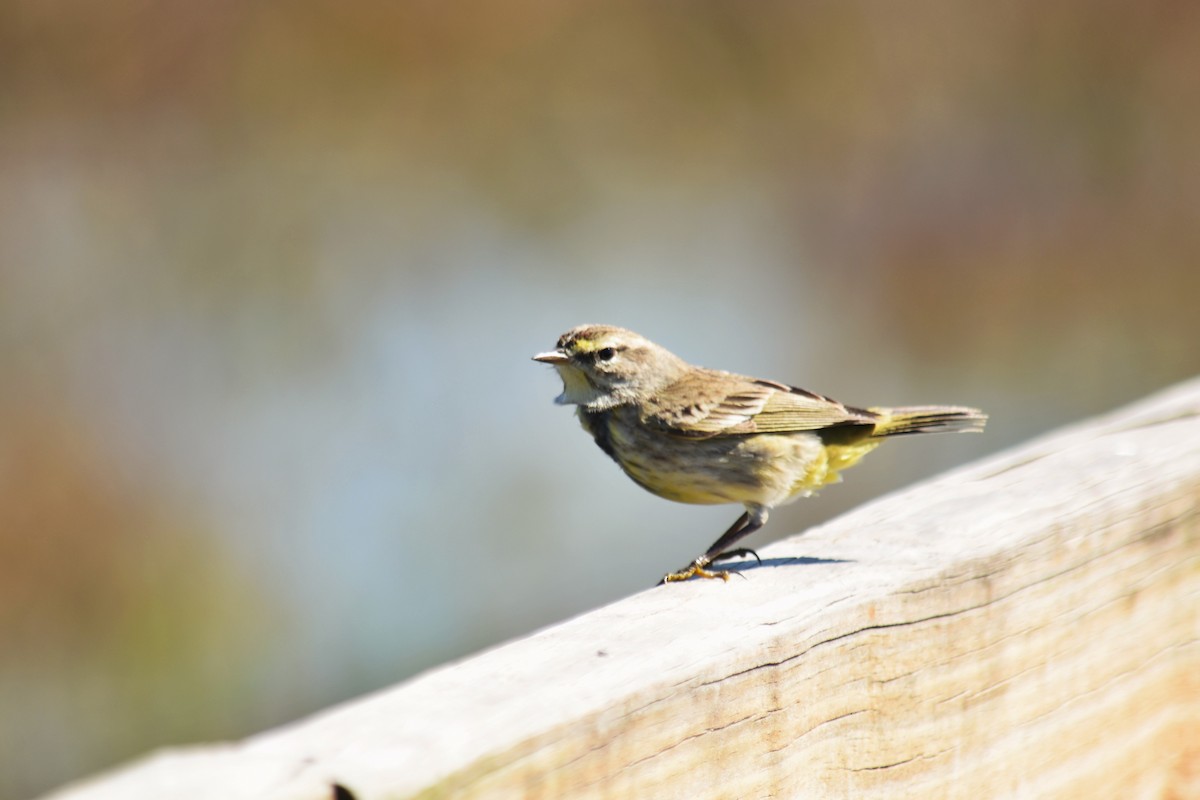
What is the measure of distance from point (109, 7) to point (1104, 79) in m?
5.85

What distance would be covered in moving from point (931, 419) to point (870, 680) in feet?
6.95

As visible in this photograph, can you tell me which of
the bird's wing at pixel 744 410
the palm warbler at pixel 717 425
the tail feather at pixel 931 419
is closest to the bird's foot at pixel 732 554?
the palm warbler at pixel 717 425

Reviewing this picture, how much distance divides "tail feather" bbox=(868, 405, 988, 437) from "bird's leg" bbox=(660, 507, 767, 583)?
0.48 metres

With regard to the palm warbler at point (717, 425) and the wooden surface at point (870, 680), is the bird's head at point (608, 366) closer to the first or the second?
the palm warbler at point (717, 425)

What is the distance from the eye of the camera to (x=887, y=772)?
2.19 meters

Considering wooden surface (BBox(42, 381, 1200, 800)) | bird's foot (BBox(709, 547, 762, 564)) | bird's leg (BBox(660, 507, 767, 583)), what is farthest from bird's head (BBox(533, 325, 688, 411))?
wooden surface (BBox(42, 381, 1200, 800))

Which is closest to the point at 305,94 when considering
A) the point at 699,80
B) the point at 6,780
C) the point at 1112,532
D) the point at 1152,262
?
the point at 699,80

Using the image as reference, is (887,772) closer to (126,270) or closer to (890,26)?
(126,270)

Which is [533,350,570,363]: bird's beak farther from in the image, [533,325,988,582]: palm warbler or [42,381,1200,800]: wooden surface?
[42,381,1200,800]: wooden surface

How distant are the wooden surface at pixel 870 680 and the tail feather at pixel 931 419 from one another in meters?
0.91

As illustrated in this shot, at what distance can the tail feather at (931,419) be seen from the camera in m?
4.15

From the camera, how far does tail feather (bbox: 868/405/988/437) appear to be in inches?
163

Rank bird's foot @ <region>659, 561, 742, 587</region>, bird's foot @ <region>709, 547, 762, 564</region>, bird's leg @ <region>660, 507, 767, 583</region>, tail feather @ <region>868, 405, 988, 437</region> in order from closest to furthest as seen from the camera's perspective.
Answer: bird's foot @ <region>659, 561, 742, 587</region>, bird's leg @ <region>660, 507, 767, 583</region>, bird's foot @ <region>709, 547, 762, 564</region>, tail feather @ <region>868, 405, 988, 437</region>

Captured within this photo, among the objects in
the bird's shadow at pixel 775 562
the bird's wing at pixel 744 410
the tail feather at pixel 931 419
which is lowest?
the bird's shadow at pixel 775 562
